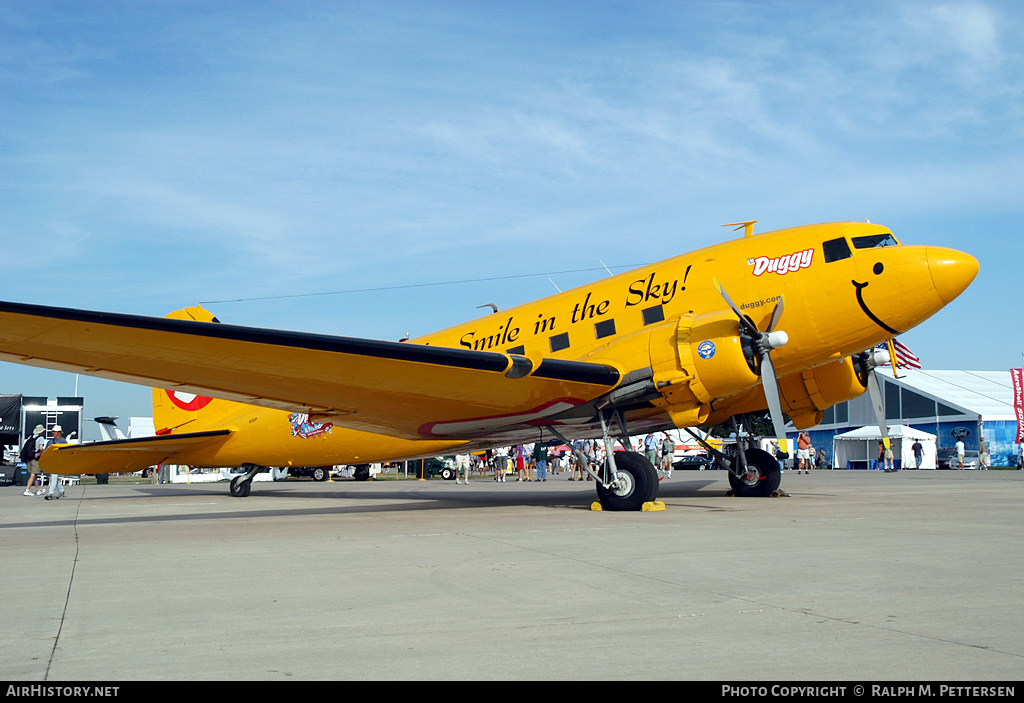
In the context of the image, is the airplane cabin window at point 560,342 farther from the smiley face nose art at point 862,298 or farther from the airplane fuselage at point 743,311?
the smiley face nose art at point 862,298

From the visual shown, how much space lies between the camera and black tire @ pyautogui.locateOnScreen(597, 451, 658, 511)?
12.8m

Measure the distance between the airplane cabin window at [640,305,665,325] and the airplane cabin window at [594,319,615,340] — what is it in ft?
A: 2.10

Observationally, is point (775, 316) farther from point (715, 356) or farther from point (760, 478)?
point (760, 478)

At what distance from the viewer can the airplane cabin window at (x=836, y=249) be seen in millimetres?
12789

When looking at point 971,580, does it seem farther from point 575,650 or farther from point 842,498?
point 842,498

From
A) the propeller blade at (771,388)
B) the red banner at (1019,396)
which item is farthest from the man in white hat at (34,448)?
the red banner at (1019,396)

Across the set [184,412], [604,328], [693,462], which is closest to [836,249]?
[604,328]

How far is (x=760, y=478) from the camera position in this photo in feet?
55.2

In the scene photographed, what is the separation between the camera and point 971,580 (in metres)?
5.94

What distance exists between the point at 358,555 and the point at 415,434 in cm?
814

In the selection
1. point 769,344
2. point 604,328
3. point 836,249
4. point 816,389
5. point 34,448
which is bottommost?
point 34,448

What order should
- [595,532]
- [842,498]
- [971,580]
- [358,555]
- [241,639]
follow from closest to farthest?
[241,639], [971,580], [358,555], [595,532], [842,498]

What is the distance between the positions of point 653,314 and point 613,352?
1073 millimetres
